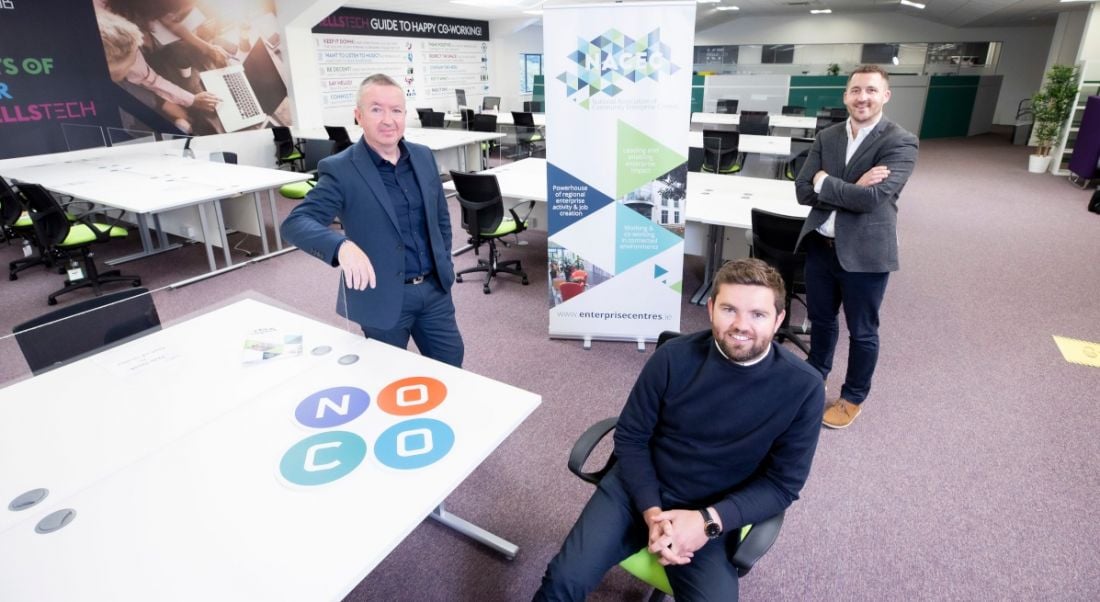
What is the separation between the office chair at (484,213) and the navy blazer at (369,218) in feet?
7.03

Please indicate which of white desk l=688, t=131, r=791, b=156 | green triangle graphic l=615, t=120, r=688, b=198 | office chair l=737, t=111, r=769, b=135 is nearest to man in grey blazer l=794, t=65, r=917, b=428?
green triangle graphic l=615, t=120, r=688, b=198

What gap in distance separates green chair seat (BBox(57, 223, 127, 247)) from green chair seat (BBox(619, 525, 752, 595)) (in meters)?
4.92

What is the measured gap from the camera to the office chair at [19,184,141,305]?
4324mm

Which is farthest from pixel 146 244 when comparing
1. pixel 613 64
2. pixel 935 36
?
pixel 935 36

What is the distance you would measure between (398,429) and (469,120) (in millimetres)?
8785

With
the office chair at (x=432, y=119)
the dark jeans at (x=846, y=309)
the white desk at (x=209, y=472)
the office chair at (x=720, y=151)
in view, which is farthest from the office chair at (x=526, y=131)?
the white desk at (x=209, y=472)

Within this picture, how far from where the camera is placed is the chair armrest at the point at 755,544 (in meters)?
1.40

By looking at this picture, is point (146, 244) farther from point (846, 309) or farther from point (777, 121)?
point (777, 121)

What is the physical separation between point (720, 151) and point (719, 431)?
548 cm

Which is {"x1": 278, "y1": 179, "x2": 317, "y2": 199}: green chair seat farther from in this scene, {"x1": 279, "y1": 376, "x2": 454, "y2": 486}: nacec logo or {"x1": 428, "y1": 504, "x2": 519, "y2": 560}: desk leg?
{"x1": 279, "y1": 376, "x2": 454, "y2": 486}: nacec logo

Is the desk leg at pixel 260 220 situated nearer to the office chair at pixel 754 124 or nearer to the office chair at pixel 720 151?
the office chair at pixel 720 151

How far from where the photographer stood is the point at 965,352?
3.61 m

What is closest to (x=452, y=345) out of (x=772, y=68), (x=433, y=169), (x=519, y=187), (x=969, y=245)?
(x=433, y=169)

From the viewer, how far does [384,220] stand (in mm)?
2135
